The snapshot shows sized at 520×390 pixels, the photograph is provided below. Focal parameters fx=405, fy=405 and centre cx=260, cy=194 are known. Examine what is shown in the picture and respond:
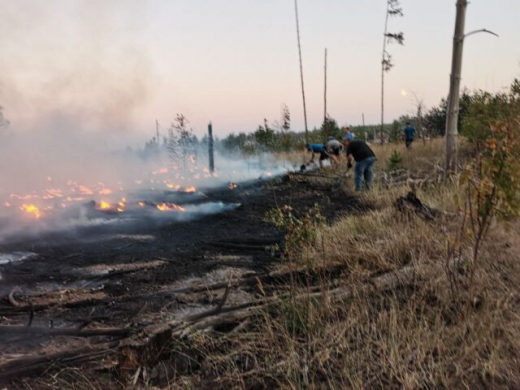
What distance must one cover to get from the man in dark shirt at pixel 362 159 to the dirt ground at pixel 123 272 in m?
1.64

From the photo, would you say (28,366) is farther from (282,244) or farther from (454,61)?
(454,61)

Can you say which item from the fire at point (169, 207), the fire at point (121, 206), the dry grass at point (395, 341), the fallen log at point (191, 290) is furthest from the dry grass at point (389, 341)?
the fire at point (121, 206)

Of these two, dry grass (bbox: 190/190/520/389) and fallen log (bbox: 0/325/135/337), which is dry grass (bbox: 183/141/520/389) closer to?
dry grass (bbox: 190/190/520/389)

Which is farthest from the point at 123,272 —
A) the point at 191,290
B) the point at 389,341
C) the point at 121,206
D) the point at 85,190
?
the point at 85,190

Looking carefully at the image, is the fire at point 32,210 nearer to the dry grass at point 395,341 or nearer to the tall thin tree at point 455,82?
the dry grass at point 395,341

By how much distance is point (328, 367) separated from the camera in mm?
2768

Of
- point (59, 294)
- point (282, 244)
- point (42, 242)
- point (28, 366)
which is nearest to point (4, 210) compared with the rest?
point (42, 242)

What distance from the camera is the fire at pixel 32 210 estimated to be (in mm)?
9878

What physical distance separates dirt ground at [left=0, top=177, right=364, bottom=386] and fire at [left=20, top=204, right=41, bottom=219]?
86.5 inches

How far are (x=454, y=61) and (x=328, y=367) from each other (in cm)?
777

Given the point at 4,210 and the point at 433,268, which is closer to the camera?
the point at 433,268

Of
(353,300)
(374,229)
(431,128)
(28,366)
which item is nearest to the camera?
(28,366)

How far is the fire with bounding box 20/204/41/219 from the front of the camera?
9878mm

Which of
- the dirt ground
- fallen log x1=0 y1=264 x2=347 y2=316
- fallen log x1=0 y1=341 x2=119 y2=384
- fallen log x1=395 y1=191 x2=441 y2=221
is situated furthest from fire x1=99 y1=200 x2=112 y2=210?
fallen log x1=0 y1=341 x2=119 y2=384
